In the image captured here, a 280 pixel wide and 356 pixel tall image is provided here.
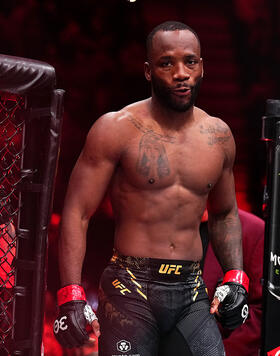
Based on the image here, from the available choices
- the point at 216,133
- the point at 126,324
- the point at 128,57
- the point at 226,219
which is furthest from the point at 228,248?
the point at 128,57

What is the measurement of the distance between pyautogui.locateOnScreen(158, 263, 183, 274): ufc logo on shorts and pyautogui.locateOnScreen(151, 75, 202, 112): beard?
634mm

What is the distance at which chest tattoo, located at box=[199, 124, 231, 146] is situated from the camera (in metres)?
2.88

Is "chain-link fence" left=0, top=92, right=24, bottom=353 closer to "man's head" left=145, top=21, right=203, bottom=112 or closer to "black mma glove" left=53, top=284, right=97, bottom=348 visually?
"black mma glove" left=53, top=284, right=97, bottom=348

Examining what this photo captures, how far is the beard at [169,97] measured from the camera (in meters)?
2.75

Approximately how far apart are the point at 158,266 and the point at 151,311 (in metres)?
0.18

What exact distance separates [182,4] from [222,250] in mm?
2916

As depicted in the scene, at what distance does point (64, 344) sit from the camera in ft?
8.28

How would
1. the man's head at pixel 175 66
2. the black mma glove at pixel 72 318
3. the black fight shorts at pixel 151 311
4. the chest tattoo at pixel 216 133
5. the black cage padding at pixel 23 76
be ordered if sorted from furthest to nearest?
the chest tattoo at pixel 216 133 → the man's head at pixel 175 66 → the black fight shorts at pixel 151 311 → the black mma glove at pixel 72 318 → the black cage padding at pixel 23 76

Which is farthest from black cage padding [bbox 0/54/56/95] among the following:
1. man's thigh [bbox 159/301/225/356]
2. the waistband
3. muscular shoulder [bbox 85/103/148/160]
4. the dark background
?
the dark background

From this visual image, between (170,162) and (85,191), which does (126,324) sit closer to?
(85,191)

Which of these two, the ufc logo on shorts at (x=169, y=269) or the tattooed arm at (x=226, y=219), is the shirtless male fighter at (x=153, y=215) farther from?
the tattooed arm at (x=226, y=219)

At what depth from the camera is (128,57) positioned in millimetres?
5414

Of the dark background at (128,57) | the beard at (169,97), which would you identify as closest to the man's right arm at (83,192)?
the beard at (169,97)

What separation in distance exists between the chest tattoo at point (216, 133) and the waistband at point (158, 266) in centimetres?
54
